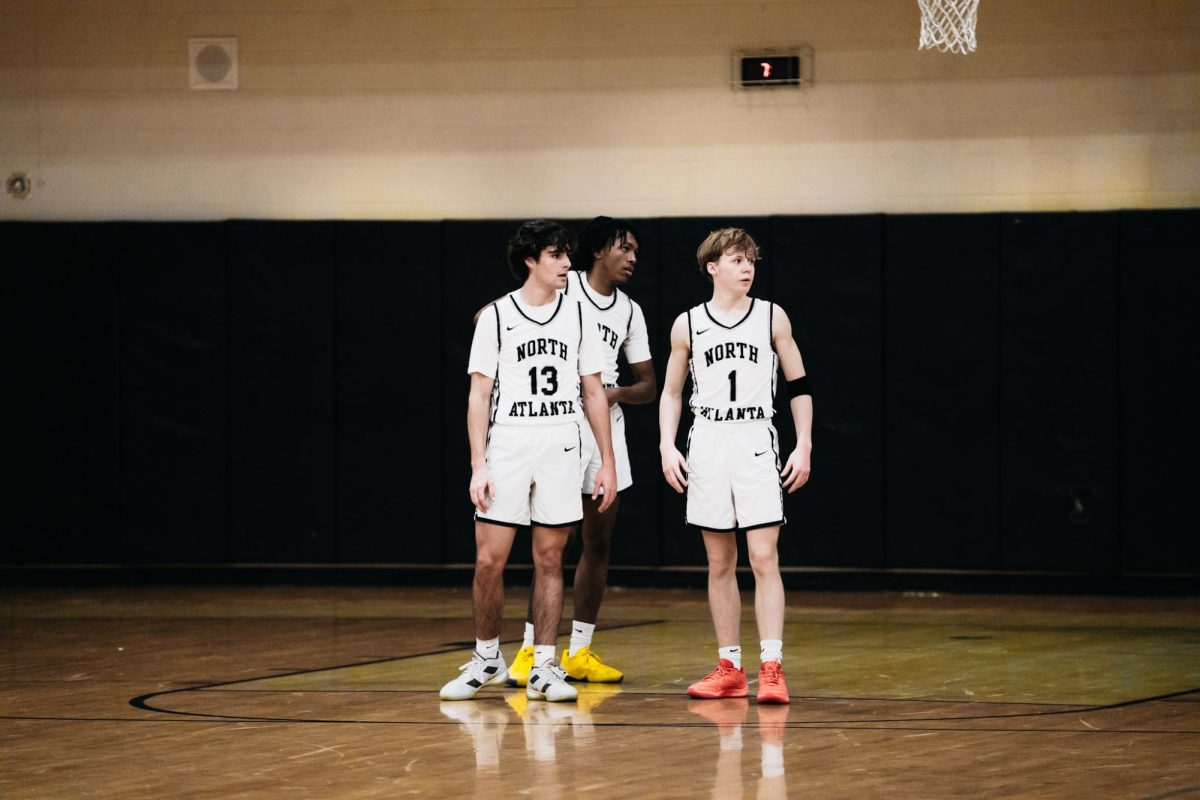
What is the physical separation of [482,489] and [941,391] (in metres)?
5.63

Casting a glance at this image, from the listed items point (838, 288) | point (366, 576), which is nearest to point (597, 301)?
point (838, 288)

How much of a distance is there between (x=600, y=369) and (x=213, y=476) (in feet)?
19.5

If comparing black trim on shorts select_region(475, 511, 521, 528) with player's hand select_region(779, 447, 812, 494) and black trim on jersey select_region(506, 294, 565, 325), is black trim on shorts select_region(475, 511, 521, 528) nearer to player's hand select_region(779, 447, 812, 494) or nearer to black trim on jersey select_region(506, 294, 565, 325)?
black trim on jersey select_region(506, 294, 565, 325)

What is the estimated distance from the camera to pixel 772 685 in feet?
22.6

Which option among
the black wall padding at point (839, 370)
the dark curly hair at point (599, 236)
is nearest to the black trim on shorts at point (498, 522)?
the dark curly hair at point (599, 236)

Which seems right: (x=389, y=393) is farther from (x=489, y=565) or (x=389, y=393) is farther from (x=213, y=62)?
(x=489, y=565)

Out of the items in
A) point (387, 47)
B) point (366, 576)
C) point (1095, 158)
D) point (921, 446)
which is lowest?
point (366, 576)

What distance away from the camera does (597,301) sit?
765 centimetres

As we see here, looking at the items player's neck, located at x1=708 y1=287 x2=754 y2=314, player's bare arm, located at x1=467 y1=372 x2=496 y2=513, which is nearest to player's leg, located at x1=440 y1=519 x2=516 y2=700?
player's bare arm, located at x1=467 y1=372 x2=496 y2=513

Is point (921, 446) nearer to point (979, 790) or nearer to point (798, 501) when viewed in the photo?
point (798, 501)

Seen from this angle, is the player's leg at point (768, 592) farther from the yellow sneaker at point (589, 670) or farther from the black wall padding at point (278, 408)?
the black wall padding at point (278, 408)

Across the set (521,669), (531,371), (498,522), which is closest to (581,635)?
(521,669)

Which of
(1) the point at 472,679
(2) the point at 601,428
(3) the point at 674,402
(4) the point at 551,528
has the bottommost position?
(1) the point at 472,679

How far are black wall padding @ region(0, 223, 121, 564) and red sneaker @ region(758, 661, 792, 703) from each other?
22.4ft
